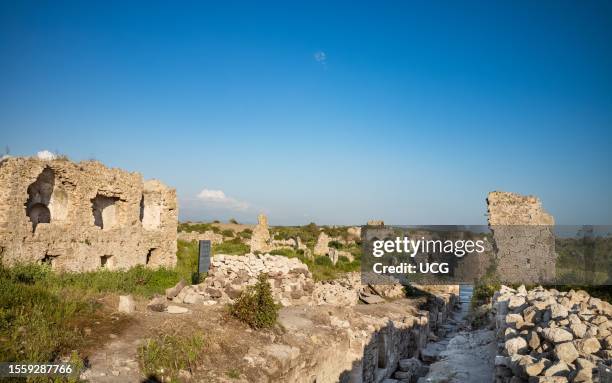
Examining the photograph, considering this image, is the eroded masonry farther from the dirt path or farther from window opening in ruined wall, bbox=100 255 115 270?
the dirt path

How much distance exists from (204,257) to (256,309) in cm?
481

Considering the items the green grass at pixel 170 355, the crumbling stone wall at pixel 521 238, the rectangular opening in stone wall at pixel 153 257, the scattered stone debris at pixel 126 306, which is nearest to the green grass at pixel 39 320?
the scattered stone debris at pixel 126 306

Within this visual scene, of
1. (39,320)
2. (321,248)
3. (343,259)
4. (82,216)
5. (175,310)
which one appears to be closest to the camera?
(39,320)

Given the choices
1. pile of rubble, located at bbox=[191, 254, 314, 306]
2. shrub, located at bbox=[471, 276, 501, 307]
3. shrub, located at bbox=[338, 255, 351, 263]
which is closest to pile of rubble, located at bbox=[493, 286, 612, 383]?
pile of rubble, located at bbox=[191, 254, 314, 306]

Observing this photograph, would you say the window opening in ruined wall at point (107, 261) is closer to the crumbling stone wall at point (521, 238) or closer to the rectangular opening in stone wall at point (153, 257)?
the rectangular opening in stone wall at point (153, 257)

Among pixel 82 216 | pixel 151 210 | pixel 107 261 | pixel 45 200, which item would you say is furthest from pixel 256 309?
pixel 151 210

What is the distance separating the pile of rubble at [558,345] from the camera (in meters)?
4.59

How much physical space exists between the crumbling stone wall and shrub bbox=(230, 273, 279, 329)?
11.8 m

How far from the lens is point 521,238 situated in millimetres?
16469

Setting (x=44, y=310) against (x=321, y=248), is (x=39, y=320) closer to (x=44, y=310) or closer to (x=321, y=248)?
(x=44, y=310)

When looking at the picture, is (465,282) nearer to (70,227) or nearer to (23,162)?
(70,227)

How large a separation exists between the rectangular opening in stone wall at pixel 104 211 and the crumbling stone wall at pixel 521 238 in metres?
14.9

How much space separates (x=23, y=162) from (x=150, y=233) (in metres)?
5.01

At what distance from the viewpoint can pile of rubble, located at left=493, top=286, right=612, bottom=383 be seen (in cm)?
459
